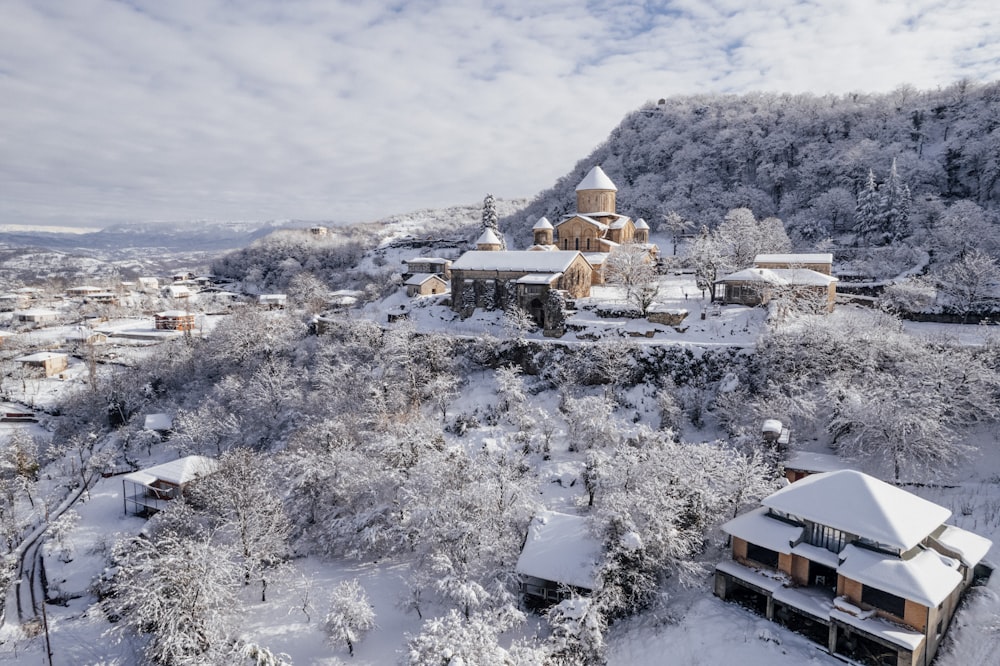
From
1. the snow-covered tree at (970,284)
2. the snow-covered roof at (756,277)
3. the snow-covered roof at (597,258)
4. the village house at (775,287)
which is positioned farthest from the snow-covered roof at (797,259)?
the snow-covered roof at (597,258)

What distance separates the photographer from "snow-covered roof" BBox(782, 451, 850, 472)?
22.5 m

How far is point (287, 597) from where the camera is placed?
70.5 ft

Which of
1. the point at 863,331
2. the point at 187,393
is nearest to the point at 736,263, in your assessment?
the point at 863,331

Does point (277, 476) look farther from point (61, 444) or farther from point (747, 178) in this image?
point (747, 178)

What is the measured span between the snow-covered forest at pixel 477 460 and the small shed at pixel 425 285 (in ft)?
5.41

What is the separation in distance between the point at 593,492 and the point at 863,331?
19.3 m

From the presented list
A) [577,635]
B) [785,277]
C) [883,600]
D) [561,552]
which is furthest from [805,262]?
[577,635]

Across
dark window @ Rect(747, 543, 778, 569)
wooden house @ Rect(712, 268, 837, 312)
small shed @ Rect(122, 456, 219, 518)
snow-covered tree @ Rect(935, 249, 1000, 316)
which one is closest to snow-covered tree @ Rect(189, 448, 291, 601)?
small shed @ Rect(122, 456, 219, 518)

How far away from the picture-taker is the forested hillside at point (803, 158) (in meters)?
61.2

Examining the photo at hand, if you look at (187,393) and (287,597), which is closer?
(287,597)

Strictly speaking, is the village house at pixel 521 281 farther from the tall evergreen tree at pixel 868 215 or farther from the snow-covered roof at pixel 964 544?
the tall evergreen tree at pixel 868 215

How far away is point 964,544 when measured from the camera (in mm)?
16781

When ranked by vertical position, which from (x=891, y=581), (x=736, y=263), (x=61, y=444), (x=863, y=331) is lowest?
(x=61, y=444)

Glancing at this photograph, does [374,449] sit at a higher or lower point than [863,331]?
lower
